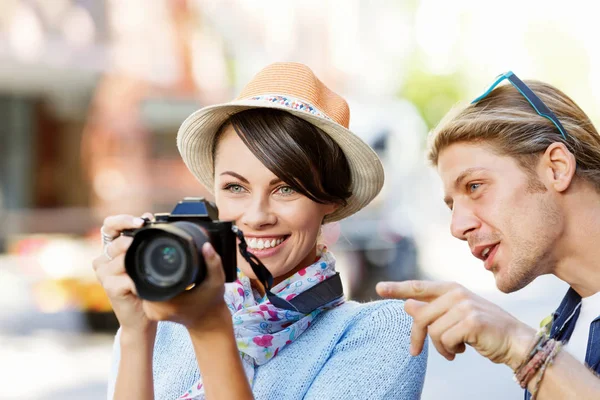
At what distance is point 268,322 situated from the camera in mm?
2225

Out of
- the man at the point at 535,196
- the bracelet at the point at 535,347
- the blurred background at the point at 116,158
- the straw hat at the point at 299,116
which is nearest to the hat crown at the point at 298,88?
the straw hat at the point at 299,116

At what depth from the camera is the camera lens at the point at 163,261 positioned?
5.40 feet

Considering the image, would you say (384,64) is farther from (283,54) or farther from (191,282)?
(191,282)

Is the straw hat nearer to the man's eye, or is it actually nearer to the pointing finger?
the man's eye

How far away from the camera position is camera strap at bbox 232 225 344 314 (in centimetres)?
216

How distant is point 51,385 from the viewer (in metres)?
6.99

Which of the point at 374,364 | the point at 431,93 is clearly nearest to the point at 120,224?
the point at 374,364

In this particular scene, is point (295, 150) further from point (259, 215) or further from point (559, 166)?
point (559, 166)

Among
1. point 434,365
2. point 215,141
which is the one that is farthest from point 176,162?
point 215,141

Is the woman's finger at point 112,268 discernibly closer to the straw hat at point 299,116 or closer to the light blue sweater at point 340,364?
the light blue sweater at point 340,364

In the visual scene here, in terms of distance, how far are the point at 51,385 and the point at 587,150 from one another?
5.87 m

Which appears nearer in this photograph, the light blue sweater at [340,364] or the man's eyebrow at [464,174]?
the light blue sweater at [340,364]

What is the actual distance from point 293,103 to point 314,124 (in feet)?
0.34

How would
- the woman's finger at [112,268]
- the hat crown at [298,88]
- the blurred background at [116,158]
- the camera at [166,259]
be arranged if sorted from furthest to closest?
the blurred background at [116,158] < the hat crown at [298,88] < the woman's finger at [112,268] < the camera at [166,259]
